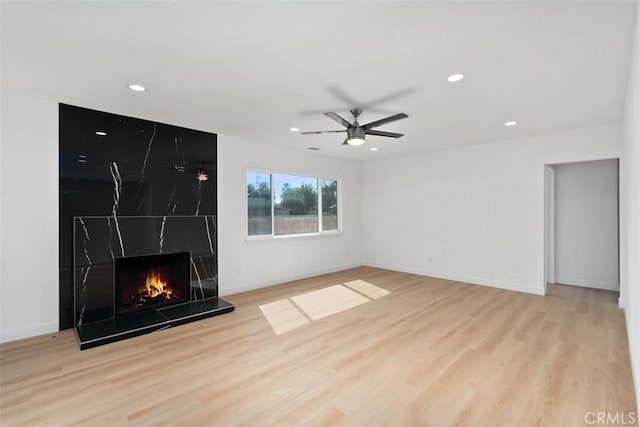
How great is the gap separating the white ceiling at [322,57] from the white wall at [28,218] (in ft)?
1.10

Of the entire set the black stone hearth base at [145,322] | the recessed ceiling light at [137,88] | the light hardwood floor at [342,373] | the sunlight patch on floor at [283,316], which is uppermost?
the recessed ceiling light at [137,88]

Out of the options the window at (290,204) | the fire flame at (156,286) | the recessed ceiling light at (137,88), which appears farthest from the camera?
the window at (290,204)

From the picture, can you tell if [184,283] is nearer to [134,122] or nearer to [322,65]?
[134,122]

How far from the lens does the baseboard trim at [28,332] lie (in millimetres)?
3174

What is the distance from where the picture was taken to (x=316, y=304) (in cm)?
445

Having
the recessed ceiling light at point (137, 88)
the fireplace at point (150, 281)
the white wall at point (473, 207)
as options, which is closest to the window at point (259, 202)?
the fireplace at point (150, 281)

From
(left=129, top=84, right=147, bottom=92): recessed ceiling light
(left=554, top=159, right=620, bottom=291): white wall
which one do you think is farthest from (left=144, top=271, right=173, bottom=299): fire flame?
(left=554, top=159, right=620, bottom=291): white wall

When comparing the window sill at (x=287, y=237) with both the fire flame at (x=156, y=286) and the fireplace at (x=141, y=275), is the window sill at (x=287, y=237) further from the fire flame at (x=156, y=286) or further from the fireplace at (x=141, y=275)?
the fire flame at (x=156, y=286)

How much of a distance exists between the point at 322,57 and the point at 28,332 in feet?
13.7

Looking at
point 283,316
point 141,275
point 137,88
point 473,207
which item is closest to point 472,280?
point 473,207

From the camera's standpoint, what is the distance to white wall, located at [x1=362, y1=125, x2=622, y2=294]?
4875 millimetres

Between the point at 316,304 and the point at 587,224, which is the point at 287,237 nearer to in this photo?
the point at 316,304

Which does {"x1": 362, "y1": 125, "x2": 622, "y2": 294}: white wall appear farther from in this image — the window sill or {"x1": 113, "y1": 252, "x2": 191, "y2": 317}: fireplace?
{"x1": 113, "y1": 252, "x2": 191, "y2": 317}: fireplace

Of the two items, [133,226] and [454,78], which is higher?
[454,78]
